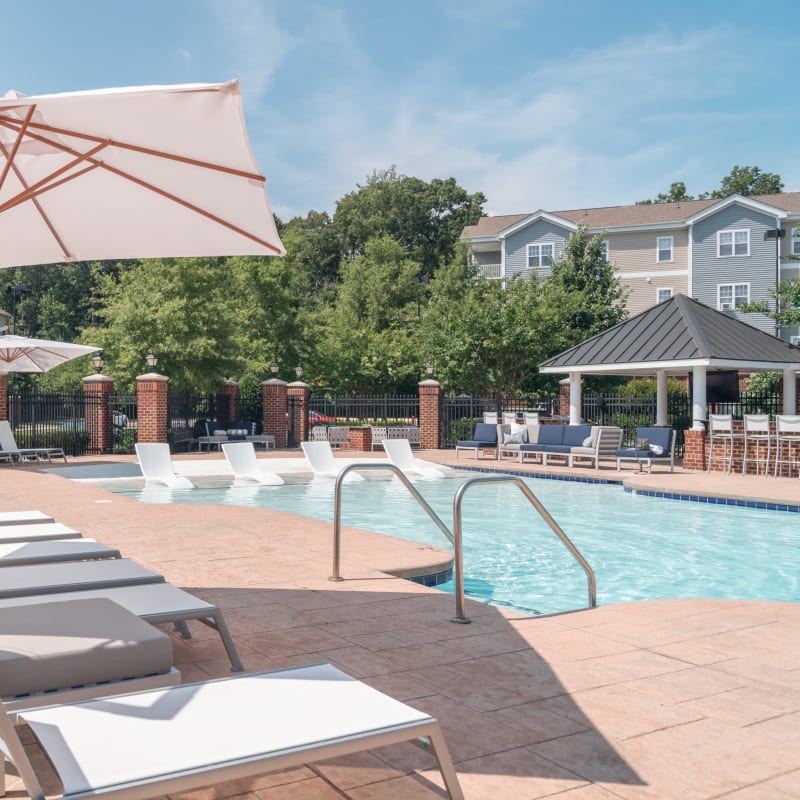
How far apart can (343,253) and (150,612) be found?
64.8 m

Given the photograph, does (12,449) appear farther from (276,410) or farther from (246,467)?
(276,410)

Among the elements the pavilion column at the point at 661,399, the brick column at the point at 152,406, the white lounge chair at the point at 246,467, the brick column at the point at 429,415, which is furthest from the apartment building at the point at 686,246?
the white lounge chair at the point at 246,467

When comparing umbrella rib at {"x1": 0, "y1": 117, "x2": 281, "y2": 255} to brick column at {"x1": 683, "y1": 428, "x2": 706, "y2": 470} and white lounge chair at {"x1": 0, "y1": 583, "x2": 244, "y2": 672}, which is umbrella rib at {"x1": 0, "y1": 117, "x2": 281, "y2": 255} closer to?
white lounge chair at {"x1": 0, "y1": 583, "x2": 244, "y2": 672}

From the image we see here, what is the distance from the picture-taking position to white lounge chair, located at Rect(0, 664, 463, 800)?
2092 millimetres

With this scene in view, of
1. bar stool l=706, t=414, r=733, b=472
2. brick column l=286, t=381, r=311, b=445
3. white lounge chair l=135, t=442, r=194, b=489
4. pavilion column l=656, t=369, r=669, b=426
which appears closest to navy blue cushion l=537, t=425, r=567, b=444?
bar stool l=706, t=414, r=733, b=472

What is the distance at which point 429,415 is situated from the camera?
2523 centimetres

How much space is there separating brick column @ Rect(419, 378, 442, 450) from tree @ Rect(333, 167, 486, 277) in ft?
133

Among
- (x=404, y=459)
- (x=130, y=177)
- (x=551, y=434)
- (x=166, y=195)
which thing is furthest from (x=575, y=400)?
(x=130, y=177)

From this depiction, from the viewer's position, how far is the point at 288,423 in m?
26.4

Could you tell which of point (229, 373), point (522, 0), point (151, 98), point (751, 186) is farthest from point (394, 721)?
point (751, 186)

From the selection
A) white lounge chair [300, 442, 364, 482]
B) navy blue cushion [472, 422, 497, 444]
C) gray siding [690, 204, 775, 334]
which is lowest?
white lounge chair [300, 442, 364, 482]

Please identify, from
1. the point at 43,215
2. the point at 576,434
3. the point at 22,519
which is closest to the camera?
the point at 43,215

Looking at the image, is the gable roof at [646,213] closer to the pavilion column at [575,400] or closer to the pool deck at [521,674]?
the pavilion column at [575,400]

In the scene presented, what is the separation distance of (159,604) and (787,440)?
51.4 feet
